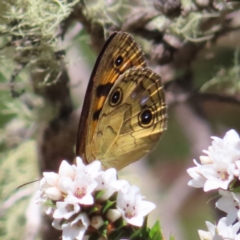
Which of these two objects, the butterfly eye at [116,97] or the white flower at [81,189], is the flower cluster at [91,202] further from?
the butterfly eye at [116,97]

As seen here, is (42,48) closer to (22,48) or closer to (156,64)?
(22,48)

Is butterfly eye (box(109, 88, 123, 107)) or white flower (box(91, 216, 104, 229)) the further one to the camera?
butterfly eye (box(109, 88, 123, 107))

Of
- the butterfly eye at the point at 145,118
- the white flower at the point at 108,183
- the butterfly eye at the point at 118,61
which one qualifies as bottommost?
the butterfly eye at the point at 145,118

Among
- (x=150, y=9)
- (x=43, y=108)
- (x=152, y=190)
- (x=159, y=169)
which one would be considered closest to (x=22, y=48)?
(x=43, y=108)

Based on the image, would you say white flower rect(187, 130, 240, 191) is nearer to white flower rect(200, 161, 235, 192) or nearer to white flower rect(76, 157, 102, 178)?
white flower rect(200, 161, 235, 192)

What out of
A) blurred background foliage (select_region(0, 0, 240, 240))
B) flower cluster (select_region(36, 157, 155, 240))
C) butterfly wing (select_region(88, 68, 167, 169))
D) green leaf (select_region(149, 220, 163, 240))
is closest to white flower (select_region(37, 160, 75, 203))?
flower cluster (select_region(36, 157, 155, 240))

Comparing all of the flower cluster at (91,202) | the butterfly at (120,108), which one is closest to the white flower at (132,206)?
the flower cluster at (91,202)

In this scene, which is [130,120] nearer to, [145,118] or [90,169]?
[145,118]
